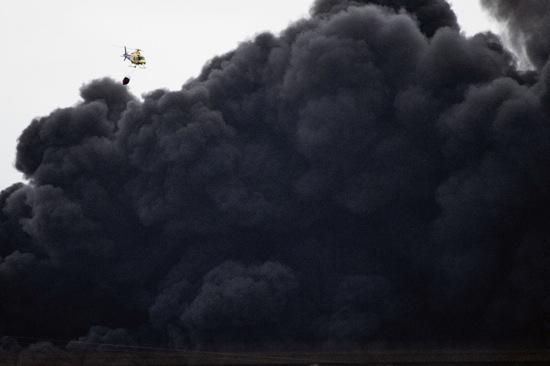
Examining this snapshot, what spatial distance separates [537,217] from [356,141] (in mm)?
16049

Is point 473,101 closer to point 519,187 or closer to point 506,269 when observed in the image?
point 519,187

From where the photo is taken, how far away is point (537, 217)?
62969mm

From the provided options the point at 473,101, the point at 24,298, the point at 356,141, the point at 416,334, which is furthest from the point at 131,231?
the point at 473,101

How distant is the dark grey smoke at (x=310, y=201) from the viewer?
61.9m

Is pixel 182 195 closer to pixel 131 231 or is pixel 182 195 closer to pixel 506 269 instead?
pixel 131 231

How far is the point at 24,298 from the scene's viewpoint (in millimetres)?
79250

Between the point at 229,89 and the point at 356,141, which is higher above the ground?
the point at 229,89

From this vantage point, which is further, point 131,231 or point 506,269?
point 131,231

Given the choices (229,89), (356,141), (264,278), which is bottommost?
(264,278)

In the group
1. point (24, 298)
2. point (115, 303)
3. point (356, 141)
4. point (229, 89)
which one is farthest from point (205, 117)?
point (24, 298)

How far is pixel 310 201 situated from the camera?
71.4 m

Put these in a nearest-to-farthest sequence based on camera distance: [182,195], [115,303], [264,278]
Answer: [264,278], [182,195], [115,303]

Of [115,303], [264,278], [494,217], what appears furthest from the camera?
[115,303]

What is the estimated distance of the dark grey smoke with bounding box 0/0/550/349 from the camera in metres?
61.9
